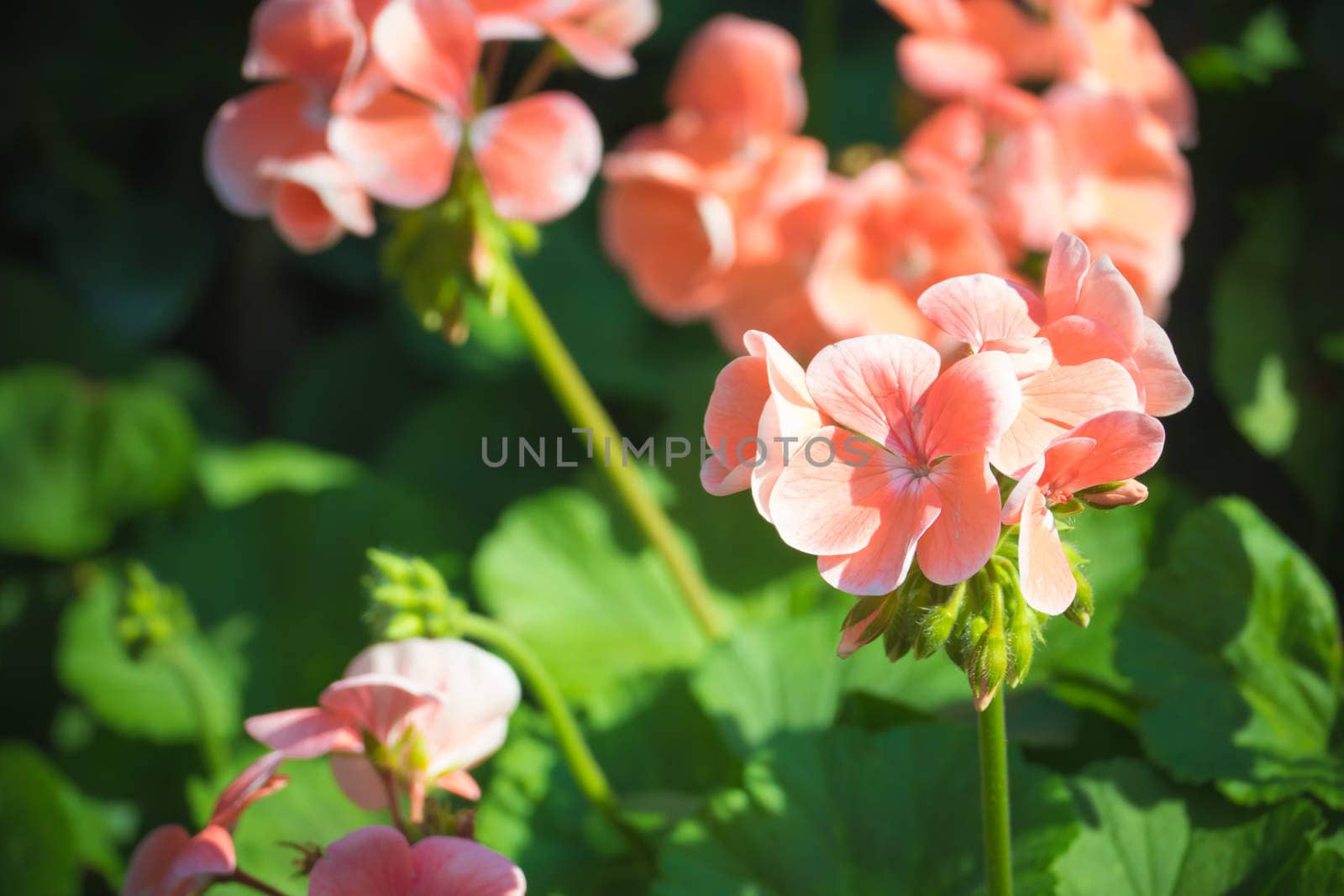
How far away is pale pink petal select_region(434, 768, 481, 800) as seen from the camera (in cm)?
68

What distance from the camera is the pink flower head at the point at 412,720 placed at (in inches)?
25.4

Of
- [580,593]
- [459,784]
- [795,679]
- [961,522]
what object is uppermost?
[961,522]

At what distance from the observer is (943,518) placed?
539 millimetres

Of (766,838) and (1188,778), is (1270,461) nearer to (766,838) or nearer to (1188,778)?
(1188,778)

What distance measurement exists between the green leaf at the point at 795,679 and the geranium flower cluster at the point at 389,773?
0.96ft

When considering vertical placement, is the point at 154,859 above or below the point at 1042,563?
below

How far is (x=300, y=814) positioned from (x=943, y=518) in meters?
0.68

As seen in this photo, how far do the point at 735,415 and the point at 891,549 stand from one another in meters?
0.10

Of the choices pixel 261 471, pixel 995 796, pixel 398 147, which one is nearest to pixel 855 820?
pixel 995 796

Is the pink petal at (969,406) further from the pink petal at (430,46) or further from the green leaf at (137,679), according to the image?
the green leaf at (137,679)

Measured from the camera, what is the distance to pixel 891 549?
54 centimetres

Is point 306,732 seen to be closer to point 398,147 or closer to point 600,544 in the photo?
point 398,147

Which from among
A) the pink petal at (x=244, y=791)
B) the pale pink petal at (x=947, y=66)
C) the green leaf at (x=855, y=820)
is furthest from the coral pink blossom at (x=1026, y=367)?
the pale pink petal at (x=947, y=66)

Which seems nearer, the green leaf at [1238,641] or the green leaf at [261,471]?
the green leaf at [1238,641]
